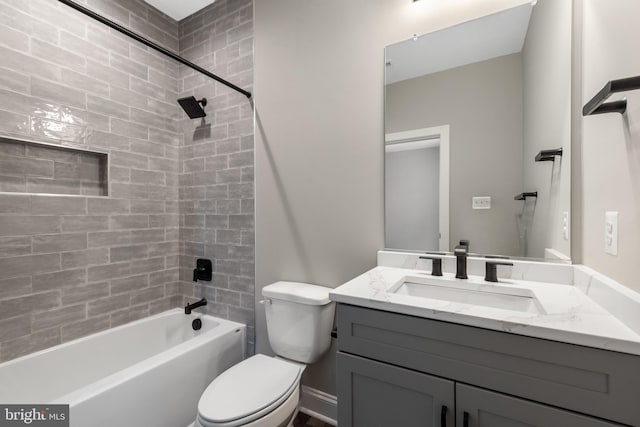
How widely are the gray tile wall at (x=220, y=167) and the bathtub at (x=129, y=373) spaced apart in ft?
0.86

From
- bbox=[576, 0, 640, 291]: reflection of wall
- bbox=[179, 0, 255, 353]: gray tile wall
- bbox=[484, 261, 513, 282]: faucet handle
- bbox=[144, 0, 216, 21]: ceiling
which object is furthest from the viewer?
bbox=[144, 0, 216, 21]: ceiling

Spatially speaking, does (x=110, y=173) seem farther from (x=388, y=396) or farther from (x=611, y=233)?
(x=611, y=233)

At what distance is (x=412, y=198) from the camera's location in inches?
58.2

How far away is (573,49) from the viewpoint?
44.1 inches

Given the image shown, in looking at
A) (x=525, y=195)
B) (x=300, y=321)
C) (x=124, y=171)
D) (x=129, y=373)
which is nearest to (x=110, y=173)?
(x=124, y=171)

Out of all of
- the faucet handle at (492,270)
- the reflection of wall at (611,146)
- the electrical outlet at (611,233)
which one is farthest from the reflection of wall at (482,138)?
the electrical outlet at (611,233)

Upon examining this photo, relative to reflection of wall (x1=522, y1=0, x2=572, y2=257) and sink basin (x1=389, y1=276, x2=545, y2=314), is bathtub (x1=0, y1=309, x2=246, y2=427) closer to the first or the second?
sink basin (x1=389, y1=276, x2=545, y2=314)

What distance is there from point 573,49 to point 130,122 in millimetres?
2610

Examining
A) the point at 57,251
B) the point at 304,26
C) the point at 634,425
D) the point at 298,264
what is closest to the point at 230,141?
the point at 304,26

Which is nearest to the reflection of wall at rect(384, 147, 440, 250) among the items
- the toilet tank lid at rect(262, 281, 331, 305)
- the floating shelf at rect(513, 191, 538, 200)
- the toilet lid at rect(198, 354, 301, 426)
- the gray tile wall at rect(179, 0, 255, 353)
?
the floating shelf at rect(513, 191, 538, 200)

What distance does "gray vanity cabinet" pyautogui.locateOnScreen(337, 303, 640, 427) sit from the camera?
0.67 m

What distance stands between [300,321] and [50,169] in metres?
1.78

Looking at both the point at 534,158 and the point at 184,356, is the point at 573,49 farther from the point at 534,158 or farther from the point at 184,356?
the point at 184,356

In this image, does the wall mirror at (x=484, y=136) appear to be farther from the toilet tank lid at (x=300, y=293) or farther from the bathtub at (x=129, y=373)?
the bathtub at (x=129, y=373)
